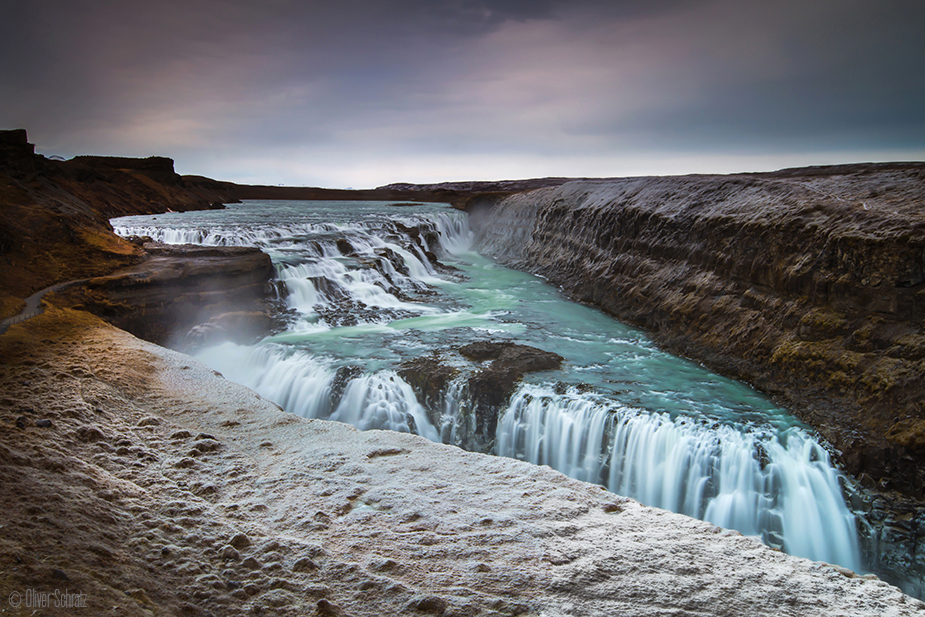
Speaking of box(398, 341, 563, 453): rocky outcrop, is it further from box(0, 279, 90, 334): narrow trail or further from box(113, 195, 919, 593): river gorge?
box(0, 279, 90, 334): narrow trail

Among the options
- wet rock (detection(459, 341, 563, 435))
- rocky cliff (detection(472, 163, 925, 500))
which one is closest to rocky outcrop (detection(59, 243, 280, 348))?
wet rock (detection(459, 341, 563, 435))

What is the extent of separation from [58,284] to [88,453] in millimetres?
7203

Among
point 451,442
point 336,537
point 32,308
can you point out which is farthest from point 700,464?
point 32,308

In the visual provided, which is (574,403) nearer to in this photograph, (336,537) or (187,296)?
(336,537)

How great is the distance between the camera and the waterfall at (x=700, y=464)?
18.5 ft

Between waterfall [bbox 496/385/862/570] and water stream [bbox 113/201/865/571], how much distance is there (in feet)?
0.05

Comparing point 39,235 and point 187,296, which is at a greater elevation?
point 39,235

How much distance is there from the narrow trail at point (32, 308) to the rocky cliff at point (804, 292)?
10.4 m

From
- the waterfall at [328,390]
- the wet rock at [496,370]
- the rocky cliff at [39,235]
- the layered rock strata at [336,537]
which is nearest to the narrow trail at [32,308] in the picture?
the rocky cliff at [39,235]

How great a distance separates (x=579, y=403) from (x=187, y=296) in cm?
819

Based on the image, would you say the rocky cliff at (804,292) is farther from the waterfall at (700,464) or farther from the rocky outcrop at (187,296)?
the rocky outcrop at (187,296)

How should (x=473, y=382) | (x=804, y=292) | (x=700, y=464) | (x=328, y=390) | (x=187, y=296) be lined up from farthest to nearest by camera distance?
(x=187, y=296) → (x=328, y=390) → (x=804, y=292) → (x=473, y=382) → (x=700, y=464)

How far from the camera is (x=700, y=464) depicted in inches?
247

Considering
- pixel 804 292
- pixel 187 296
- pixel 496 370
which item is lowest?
pixel 496 370
